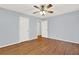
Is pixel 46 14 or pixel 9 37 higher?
pixel 46 14

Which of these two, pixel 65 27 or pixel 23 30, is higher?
pixel 65 27

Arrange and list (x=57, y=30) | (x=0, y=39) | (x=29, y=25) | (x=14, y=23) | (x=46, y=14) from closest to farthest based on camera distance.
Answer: (x=57, y=30) → (x=0, y=39) → (x=46, y=14) → (x=14, y=23) → (x=29, y=25)

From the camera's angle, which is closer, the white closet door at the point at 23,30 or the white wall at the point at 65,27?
the white wall at the point at 65,27

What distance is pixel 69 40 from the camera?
249cm

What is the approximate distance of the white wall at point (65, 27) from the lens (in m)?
2.39

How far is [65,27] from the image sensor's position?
244 cm

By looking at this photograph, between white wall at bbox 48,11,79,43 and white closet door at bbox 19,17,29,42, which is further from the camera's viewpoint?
white closet door at bbox 19,17,29,42

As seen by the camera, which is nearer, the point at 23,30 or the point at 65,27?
the point at 65,27

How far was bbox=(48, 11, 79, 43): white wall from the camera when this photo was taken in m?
2.39
